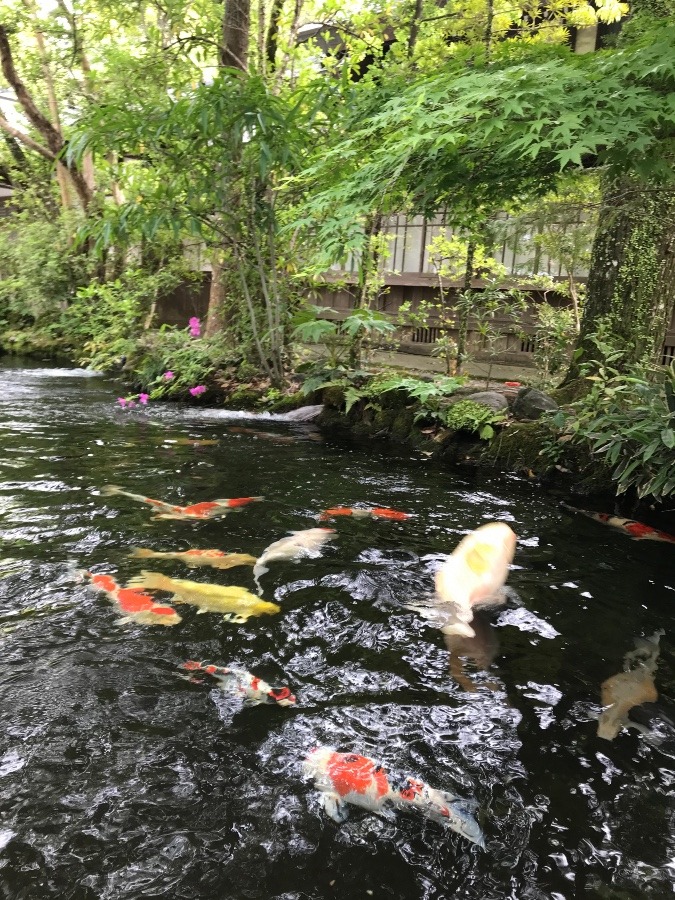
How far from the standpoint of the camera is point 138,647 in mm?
2926

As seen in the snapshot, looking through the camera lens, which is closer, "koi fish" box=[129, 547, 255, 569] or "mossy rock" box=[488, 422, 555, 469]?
"koi fish" box=[129, 547, 255, 569]

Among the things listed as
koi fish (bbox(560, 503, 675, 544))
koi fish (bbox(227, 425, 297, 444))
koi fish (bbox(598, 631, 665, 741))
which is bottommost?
koi fish (bbox(227, 425, 297, 444))

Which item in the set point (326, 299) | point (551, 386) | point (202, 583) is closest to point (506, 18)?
point (551, 386)

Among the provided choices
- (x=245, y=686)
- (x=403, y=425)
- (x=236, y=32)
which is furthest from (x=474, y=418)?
(x=236, y=32)

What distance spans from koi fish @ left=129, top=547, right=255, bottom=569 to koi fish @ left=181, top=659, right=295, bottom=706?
1.05 m

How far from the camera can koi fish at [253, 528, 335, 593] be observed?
154 inches

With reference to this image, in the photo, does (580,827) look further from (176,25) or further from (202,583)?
(176,25)

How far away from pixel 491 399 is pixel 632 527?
8.14 ft

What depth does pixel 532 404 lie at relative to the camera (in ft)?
21.5

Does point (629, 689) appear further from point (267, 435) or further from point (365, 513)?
point (267, 435)

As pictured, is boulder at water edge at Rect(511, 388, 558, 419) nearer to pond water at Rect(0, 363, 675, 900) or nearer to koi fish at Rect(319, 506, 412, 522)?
pond water at Rect(0, 363, 675, 900)

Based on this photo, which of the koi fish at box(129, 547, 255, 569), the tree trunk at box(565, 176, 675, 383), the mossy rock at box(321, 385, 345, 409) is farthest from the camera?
the mossy rock at box(321, 385, 345, 409)

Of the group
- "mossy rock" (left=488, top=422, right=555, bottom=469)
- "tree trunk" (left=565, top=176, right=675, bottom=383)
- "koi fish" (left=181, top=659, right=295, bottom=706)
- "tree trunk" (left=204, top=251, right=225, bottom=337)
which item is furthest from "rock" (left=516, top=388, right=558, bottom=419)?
"tree trunk" (left=204, top=251, right=225, bottom=337)

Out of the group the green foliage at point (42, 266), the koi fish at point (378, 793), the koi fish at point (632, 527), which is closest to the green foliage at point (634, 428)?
the koi fish at point (632, 527)
